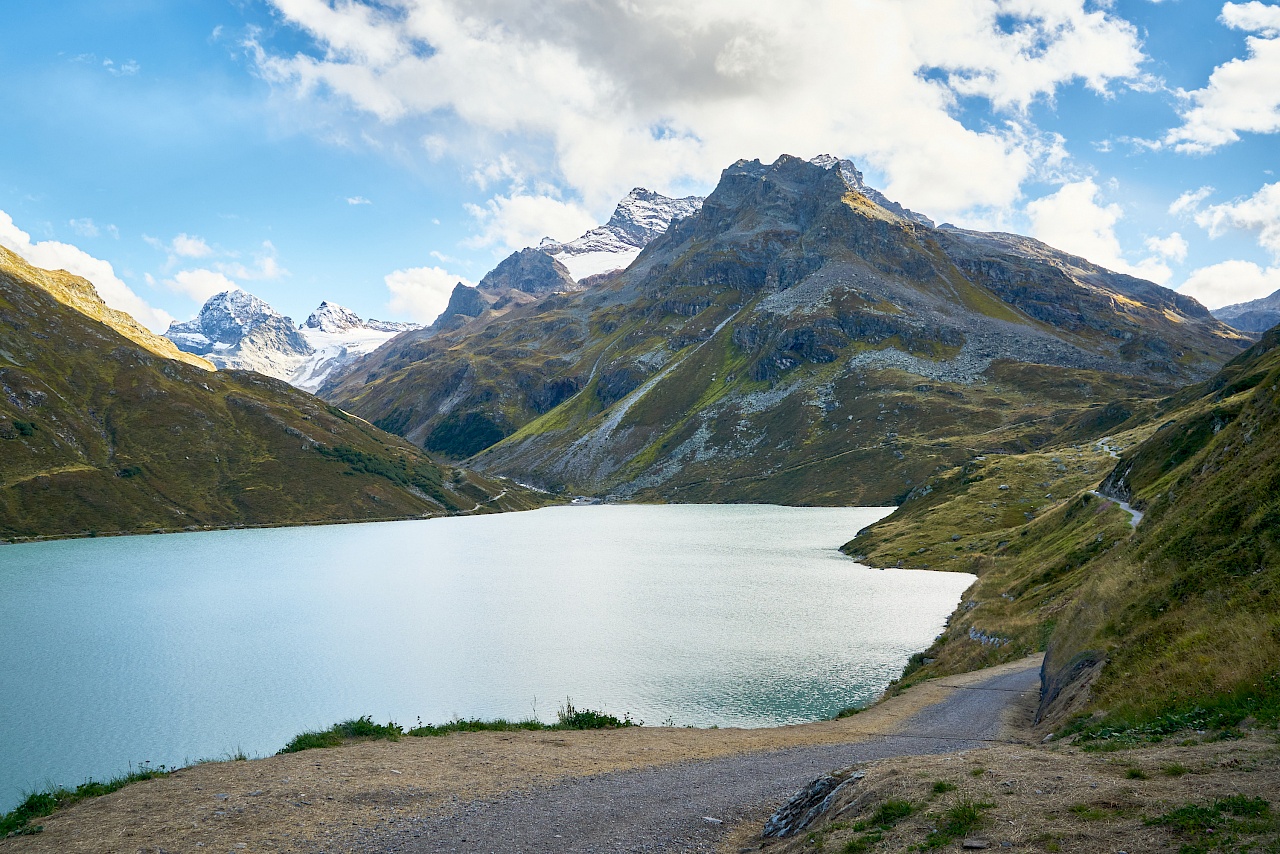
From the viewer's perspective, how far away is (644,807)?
2181 cm

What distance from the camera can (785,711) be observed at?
145ft

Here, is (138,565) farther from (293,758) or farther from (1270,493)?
(1270,493)

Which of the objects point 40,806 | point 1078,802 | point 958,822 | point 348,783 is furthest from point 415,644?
point 1078,802

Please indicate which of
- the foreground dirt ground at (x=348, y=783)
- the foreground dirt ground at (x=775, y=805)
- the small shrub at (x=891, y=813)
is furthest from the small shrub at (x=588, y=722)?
the small shrub at (x=891, y=813)

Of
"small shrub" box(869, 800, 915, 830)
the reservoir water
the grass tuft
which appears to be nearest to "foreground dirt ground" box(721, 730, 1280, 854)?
"small shrub" box(869, 800, 915, 830)

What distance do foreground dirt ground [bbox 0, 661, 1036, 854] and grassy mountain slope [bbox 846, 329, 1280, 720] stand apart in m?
11.3

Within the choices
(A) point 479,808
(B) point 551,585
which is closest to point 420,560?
(B) point 551,585

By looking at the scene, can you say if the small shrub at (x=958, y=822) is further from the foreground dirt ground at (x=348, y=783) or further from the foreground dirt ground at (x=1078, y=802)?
the foreground dirt ground at (x=348, y=783)

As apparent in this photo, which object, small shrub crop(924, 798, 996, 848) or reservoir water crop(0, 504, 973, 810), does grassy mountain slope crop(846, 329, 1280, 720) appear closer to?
small shrub crop(924, 798, 996, 848)

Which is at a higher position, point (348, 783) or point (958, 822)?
point (958, 822)

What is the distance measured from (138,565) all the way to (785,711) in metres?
127

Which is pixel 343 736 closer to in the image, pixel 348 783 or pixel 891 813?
pixel 348 783

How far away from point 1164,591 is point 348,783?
102ft

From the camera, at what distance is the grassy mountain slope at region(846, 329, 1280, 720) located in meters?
20.1
